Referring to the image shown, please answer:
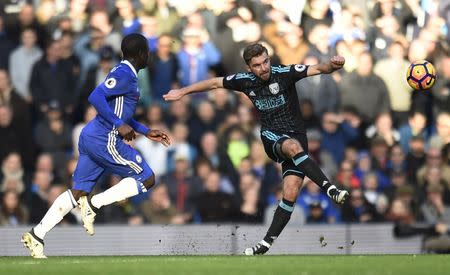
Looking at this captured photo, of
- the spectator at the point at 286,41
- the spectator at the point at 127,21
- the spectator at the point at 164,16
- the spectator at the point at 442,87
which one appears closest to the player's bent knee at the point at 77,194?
the spectator at the point at 127,21

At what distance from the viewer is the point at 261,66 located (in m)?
11.7

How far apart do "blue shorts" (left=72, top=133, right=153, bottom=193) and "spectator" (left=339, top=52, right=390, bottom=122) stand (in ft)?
17.5

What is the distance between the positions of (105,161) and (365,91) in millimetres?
5789

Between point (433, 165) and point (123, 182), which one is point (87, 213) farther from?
point (433, 165)

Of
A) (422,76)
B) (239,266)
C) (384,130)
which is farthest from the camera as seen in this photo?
(384,130)

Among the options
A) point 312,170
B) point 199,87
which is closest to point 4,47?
point 199,87

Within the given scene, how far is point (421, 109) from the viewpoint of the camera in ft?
53.0

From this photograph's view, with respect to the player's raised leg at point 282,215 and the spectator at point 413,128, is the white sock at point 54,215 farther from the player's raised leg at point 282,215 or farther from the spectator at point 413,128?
the spectator at point 413,128

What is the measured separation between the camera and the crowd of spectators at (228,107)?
1476 centimetres

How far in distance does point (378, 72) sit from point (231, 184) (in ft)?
9.46

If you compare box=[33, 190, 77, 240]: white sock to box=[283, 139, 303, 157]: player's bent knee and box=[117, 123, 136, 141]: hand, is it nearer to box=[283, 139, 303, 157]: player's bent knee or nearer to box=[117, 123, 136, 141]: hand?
box=[117, 123, 136, 141]: hand

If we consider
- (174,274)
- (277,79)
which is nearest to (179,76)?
(277,79)

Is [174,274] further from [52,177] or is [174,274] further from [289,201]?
[52,177]

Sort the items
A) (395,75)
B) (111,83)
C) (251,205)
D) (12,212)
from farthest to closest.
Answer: (395,75) < (251,205) < (12,212) < (111,83)
